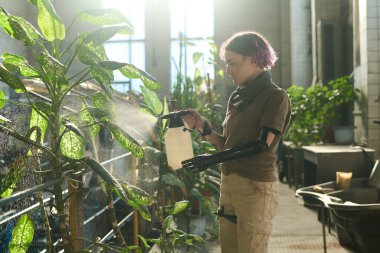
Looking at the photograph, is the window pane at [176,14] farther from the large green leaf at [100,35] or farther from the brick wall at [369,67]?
the large green leaf at [100,35]

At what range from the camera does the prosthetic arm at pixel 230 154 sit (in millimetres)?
2117

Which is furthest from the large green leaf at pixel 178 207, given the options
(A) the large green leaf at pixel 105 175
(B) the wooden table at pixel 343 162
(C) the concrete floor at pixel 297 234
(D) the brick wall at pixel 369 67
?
(D) the brick wall at pixel 369 67

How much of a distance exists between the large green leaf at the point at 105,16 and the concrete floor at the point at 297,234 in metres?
3.14

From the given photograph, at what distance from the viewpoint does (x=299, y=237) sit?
4.98 m

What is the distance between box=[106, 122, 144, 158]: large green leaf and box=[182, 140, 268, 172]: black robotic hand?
40 cm

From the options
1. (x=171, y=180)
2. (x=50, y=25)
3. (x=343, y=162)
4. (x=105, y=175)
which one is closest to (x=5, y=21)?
(x=50, y=25)

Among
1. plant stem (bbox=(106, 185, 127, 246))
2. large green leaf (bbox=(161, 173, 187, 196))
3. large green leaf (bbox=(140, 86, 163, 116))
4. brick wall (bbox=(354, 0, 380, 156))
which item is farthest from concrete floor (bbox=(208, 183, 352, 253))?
plant stem (bbox=(106, 185, 127, 246))

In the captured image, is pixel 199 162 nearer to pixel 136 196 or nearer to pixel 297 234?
pixel 136 196

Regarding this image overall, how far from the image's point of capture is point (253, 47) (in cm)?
228

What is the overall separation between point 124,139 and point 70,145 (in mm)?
212

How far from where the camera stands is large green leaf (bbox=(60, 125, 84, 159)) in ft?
5.93

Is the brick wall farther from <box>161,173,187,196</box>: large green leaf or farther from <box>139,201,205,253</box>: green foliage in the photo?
<box>139,201,205,253</box>: green foliage

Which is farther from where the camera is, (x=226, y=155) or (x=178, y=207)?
(x=178, y=207)

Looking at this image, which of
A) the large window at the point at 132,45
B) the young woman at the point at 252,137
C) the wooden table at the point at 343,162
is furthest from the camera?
the large window at the point at 132,45
